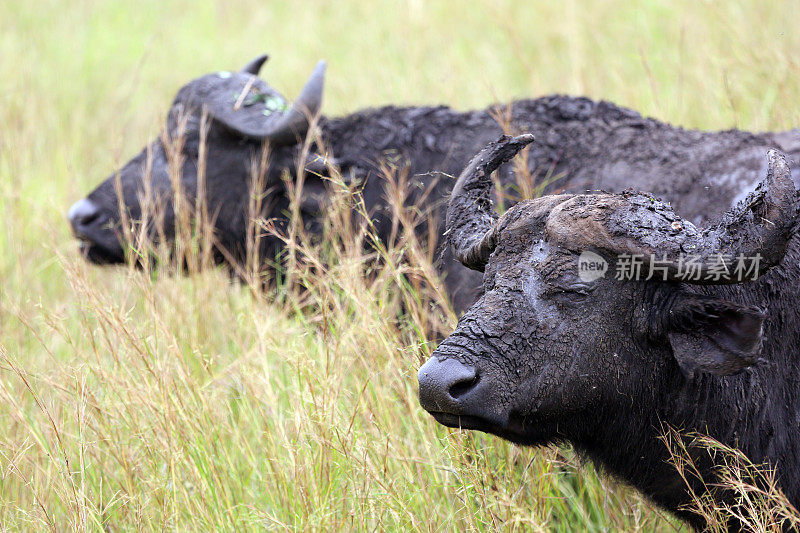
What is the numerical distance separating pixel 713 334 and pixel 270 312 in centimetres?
311

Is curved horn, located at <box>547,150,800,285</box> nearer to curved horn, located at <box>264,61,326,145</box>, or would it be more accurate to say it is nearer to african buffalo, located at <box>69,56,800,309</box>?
african buffalo, located at <box>69,56,800,309</box>

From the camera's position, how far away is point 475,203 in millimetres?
3205

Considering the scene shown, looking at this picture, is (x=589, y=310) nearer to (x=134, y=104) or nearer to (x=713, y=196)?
(x=713, y=196)

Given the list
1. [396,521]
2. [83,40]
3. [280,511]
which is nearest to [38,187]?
[83,40]

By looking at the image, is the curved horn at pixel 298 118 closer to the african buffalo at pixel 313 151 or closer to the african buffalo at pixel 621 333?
the african buffalo at pixel 313 151

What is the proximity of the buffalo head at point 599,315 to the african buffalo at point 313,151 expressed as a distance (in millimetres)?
1901

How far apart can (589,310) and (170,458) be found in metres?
1.93

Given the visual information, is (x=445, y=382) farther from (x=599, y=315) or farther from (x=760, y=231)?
(x=760, y=231)

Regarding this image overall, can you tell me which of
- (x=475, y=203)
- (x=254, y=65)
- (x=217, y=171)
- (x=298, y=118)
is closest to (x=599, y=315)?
(x=475, y=203)

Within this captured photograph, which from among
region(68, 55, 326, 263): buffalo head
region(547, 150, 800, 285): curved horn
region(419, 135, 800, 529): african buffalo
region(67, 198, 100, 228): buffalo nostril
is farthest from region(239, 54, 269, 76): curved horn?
region(547, 150, 800, 285): curved horn

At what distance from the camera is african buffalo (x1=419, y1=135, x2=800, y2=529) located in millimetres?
2475

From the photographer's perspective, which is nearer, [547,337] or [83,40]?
[547,337]

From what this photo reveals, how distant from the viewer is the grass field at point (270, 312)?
346 centimetres

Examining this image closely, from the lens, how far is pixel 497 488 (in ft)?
10.2
